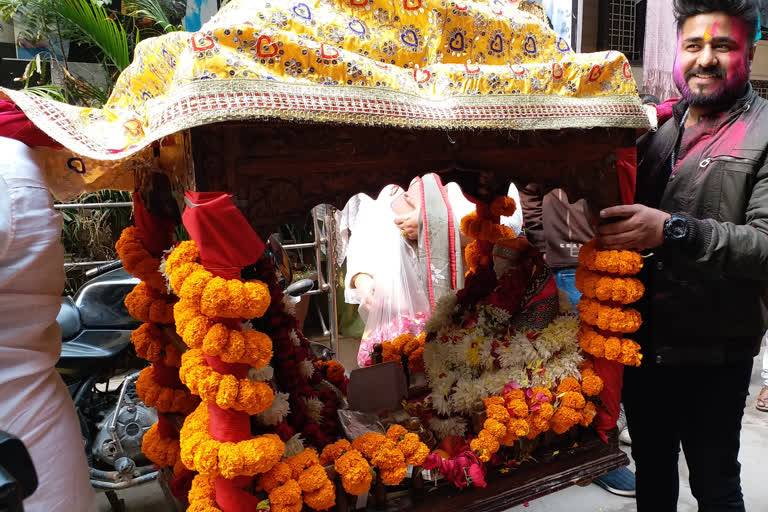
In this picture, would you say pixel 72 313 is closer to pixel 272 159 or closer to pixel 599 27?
pixel 272 159

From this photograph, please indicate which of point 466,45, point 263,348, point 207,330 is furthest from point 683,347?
point 207,330

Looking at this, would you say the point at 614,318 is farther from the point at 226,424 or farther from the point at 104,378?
the point at 104,378

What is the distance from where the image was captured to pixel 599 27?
4691mm

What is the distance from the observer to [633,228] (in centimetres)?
193

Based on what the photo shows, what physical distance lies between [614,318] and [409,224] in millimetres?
1831

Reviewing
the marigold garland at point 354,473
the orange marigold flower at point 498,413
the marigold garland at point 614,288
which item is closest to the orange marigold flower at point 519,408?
the orange marigold flower at point 498,413

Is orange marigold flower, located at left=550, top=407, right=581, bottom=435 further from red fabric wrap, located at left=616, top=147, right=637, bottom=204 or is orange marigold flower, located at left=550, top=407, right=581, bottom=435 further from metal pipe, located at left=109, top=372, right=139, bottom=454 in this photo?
metal pipe, located at left=109, top=372, right=139, bottom=454

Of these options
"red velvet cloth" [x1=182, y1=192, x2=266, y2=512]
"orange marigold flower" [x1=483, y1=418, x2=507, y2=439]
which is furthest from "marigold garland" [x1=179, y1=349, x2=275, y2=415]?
"orange marigold flower" [x1=483, y1=418, x2=507, y2=439]

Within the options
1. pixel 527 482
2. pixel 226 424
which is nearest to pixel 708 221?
pixel 527 482

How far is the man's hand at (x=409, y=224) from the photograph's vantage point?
142 inches

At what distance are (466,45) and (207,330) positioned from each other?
1.29m

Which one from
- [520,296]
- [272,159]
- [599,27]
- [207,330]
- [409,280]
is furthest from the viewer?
[599,27]

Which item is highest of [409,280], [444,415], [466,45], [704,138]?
[466,45]

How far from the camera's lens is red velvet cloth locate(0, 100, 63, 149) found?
152 cm
